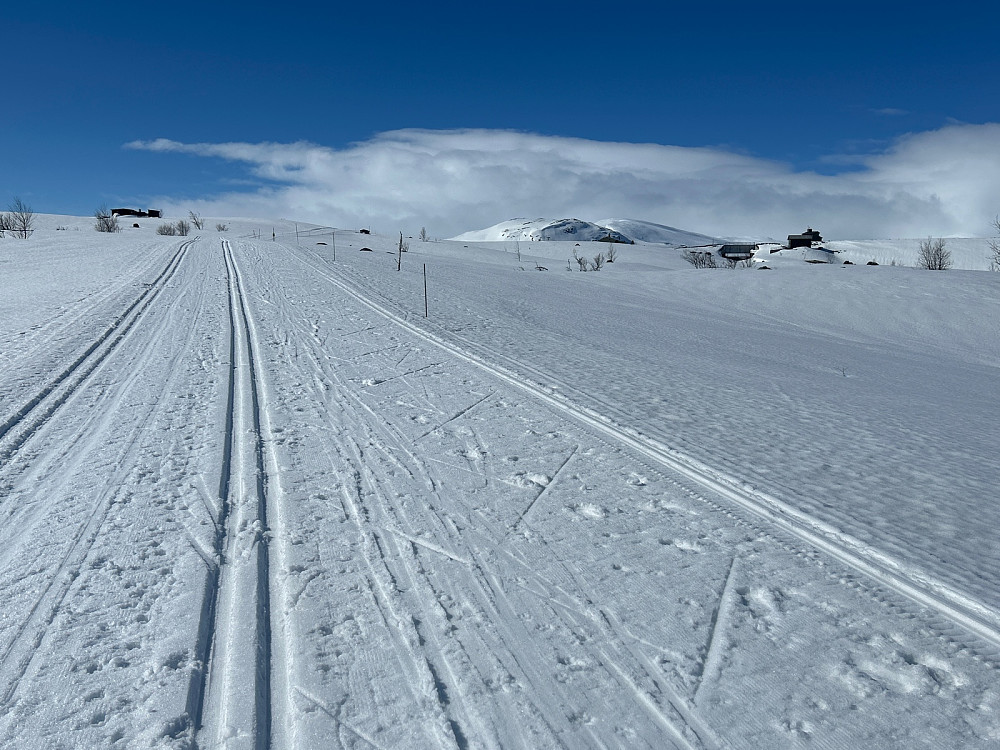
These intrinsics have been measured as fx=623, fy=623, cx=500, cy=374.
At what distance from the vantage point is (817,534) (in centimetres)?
397

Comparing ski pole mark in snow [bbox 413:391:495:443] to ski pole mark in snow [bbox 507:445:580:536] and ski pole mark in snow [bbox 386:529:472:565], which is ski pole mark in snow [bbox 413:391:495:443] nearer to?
ski pole mark in snow [bbox 507:445:580:536]

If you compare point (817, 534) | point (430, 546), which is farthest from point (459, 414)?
point (817, 534)

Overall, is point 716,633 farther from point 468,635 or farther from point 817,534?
point 817,534

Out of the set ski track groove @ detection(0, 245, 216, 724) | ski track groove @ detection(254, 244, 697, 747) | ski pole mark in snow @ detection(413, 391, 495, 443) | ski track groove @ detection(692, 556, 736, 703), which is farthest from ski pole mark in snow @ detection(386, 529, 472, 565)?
ski pole mark in snow @ detection(413, 391, 495, 443)

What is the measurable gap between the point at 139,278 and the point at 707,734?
63.4ft

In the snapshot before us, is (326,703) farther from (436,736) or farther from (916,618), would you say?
(916,618)

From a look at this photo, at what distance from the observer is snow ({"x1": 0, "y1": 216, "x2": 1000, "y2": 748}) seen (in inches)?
98.9

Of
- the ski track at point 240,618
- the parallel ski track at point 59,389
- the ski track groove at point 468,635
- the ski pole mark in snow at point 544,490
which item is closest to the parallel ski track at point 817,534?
the ski pole mark in snow at point 544,490

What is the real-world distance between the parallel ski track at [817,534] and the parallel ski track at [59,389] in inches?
192

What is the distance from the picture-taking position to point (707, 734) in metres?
2.42

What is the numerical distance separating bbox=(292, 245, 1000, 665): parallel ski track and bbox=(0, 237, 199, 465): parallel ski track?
4.88m

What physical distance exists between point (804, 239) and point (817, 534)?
88.6 metres

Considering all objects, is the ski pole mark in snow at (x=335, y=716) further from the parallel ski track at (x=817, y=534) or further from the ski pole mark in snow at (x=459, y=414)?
the ski pole mark in snow at (x=459, y=414)

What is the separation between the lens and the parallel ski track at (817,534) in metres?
3.18
